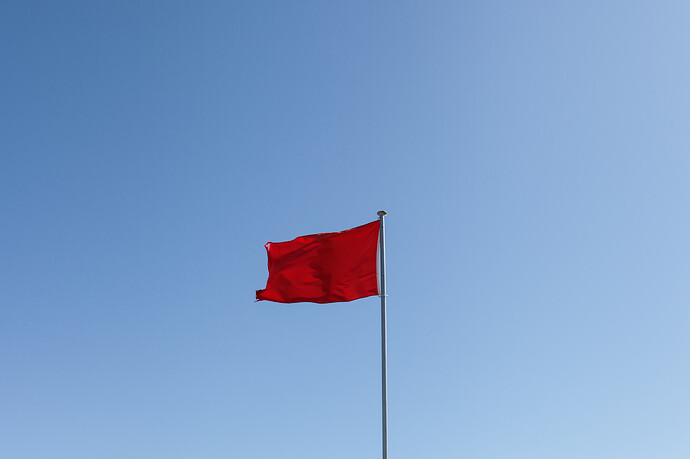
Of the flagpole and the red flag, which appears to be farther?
the red flag

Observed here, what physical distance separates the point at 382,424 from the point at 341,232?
26.4 feet

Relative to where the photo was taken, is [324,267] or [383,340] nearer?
[383,340]

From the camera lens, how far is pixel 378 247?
27547 mm

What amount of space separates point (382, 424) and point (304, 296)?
646 cm

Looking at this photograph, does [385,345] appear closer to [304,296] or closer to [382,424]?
[382,424]

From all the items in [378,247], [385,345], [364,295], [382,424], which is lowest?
[382,424]

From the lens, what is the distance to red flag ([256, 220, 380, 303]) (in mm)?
27500

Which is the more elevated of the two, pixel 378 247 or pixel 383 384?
pixel 378 247

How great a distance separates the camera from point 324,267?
28.1 m

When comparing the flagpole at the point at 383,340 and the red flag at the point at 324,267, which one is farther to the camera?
the red flag at the point at 324,267

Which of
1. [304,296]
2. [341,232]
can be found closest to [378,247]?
[341,232]

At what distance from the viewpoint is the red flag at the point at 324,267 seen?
1083 inches

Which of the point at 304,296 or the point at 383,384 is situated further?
the point at 304,296

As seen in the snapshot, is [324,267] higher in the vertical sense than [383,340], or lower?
higher
